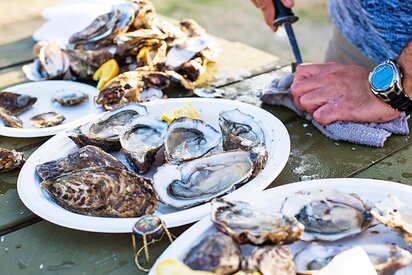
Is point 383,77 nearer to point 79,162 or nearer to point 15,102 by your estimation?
point 79,162

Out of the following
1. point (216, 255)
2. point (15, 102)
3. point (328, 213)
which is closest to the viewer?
point (216, 255)

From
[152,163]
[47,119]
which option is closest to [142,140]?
[152,163]

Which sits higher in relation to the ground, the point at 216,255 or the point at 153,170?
the point at 216,255

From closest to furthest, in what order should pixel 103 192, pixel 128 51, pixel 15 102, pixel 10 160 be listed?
pixel 103 192 < pixel 10 160 < pixel 15 102 < pixel 128 51

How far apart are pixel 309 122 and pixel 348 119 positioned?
0.12m

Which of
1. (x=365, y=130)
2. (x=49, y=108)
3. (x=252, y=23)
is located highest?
(x=365, y=130)

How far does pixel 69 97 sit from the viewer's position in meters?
1.45

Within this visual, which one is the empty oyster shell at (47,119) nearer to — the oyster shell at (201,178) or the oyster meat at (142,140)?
the oyster meat at (142,140)

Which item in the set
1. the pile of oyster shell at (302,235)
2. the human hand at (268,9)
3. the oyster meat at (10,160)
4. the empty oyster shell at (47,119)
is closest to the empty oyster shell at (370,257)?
the pile of oyster shell at (302,235)

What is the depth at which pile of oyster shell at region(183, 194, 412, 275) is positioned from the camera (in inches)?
28.9

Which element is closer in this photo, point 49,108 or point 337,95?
point 337,95

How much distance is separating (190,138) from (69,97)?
47cm

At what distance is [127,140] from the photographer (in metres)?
1.13

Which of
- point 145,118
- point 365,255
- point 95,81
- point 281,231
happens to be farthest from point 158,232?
point 95,81
